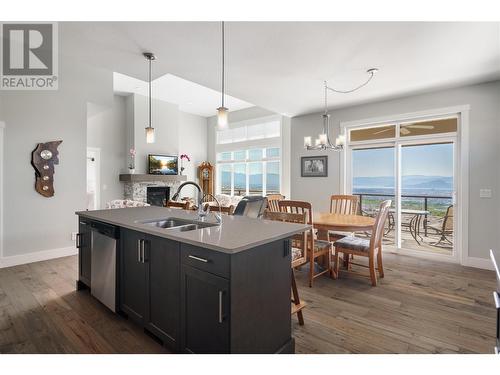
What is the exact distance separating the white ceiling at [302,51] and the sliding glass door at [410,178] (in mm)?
785

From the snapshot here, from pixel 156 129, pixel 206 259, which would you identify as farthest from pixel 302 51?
pixel 156 129

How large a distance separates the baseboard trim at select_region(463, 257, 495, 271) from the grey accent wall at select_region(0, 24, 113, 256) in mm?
6078

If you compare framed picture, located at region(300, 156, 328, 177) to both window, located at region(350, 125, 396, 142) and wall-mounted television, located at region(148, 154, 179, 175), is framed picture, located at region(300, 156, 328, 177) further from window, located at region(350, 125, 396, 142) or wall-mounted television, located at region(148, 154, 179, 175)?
wall-mounted television, located at region(148, 154, 179, 175)

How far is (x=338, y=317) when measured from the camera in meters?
2.41

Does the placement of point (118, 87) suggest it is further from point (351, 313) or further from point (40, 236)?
point (351, 313)

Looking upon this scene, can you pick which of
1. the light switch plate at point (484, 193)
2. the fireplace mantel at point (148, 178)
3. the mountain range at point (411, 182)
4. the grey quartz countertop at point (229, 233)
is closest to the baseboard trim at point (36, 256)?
the grey quartz countertop at point (229, 233)

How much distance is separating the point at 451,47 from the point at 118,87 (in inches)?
261

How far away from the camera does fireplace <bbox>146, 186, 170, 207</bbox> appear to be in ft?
25.0

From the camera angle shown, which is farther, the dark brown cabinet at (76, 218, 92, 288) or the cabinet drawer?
the dark brown cabinet at (76, 218, 92, 288)

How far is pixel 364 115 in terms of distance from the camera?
4.89 metres

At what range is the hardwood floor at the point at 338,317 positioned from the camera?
1974 mm

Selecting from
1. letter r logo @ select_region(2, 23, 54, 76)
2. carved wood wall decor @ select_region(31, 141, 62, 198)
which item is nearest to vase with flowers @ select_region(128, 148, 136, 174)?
carved wood wall decor @ select_region(31, 141, 62, 198)

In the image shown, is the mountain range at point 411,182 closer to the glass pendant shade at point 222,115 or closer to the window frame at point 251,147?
the window frame at point 251,147
